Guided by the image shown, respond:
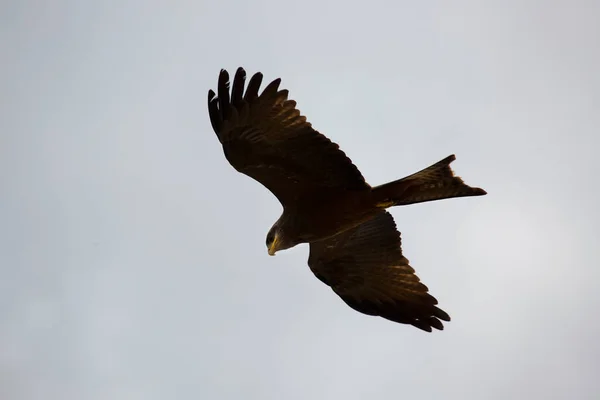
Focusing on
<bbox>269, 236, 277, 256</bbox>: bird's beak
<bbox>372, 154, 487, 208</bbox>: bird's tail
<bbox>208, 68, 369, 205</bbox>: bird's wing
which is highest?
<bbox>208, 68, 369, 205</bbox>: bird's wing

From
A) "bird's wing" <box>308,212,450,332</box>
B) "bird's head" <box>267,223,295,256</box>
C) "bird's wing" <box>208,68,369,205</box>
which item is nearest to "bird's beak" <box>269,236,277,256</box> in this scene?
"bird's head" <box>267,223,295,256</box>

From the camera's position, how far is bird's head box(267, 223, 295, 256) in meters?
10.4

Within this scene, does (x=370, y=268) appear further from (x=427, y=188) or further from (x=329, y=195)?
(x=427, y=188)

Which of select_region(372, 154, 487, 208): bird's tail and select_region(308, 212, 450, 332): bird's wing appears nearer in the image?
select_region(372, 154, 487, 208): bird's tail

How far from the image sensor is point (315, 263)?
38.2 ft

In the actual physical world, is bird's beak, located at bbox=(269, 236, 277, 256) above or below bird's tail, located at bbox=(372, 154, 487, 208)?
below

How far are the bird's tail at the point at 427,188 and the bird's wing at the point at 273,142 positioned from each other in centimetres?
32

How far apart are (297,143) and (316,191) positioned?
2.60 feet

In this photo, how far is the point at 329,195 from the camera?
10391 mm

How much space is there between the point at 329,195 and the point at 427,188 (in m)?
1.17

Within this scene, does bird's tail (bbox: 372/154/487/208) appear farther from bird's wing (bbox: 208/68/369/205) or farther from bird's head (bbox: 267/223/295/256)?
bird's head (bbox: 267/223/295/256)

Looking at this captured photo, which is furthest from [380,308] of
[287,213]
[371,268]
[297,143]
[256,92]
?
[256,92]

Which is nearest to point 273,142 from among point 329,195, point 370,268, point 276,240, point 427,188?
point 329,195

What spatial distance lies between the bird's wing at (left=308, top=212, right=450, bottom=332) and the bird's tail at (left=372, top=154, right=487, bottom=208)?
1.18m
